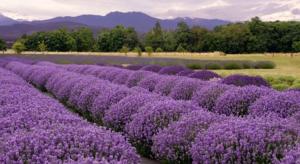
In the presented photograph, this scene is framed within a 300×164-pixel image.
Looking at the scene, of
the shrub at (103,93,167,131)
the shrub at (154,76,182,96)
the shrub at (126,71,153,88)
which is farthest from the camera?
the shrub at (126,71,153,88)

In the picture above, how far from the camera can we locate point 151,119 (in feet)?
20.8

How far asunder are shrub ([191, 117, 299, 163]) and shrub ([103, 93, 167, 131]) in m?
2.29

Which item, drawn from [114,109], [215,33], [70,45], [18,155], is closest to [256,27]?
[215,33]

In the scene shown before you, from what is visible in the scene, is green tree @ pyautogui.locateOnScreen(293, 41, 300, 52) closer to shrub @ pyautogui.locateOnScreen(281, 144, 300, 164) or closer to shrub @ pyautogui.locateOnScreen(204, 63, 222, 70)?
shrub @ pyautogui.locateOnScreen(204, 63, 222, 70)

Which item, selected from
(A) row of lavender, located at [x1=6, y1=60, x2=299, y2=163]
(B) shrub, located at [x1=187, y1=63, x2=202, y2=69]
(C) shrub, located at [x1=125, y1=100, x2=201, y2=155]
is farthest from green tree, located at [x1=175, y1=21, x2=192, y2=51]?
(C) shrub, located at [x1=125, y1=100, x2=201, y2=155]

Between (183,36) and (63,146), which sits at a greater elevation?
(63,146)

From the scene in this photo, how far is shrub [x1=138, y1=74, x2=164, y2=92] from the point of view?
12.2 m

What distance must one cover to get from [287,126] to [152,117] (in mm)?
2025

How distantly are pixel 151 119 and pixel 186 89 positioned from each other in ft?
12.9

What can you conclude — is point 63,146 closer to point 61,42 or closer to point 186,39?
point 186,39

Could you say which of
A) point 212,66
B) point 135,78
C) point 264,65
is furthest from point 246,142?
point 264,65

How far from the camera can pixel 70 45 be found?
69625mm

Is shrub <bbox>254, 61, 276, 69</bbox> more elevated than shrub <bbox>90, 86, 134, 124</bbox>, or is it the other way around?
shrub <bbox>90, 86, 134, 124</bbox>

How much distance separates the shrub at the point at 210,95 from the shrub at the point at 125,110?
1.57 meters
